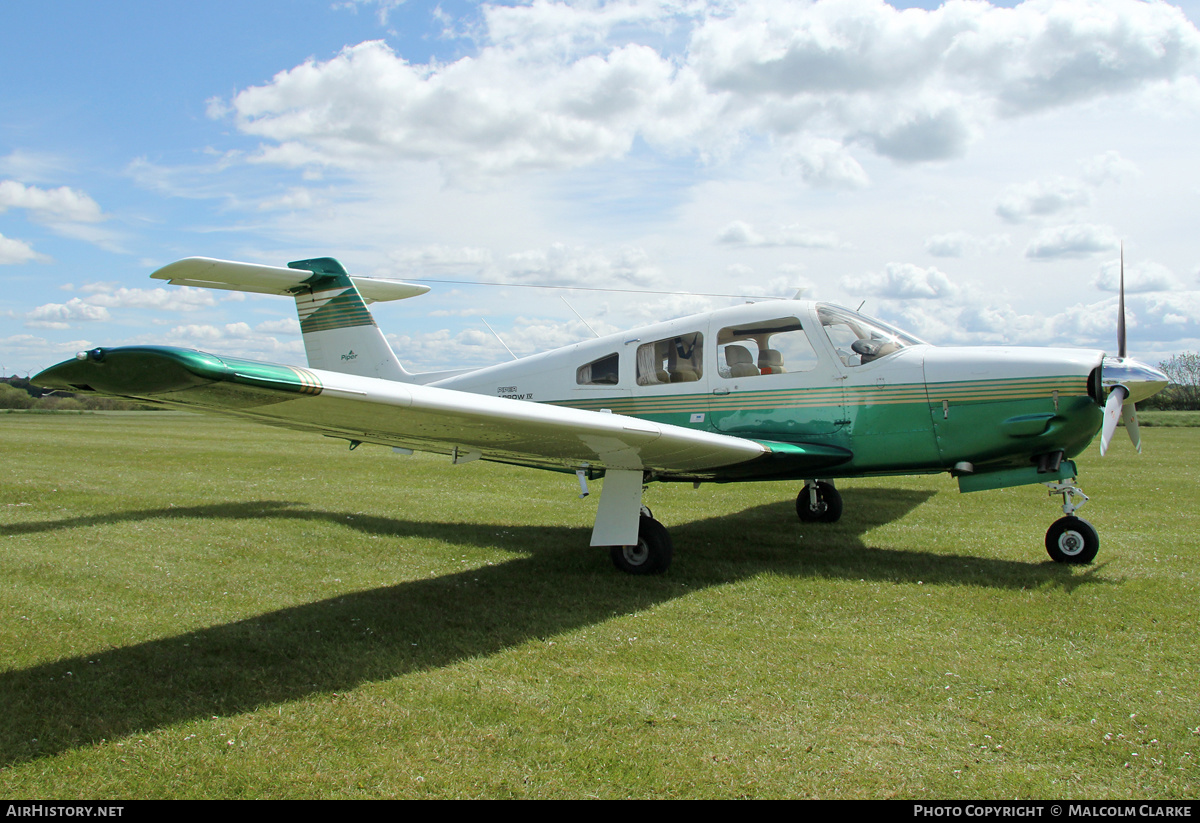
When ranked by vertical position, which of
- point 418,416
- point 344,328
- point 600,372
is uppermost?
point 344,328

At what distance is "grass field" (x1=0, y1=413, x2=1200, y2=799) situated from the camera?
3201 mm

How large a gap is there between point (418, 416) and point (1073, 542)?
606 cm

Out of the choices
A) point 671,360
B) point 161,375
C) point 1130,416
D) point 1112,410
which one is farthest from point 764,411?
point 161,375

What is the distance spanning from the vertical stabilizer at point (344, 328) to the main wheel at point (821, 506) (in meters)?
5.63

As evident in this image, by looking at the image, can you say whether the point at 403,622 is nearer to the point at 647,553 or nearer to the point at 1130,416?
the point at 647,553

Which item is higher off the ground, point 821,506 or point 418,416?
point 418,416

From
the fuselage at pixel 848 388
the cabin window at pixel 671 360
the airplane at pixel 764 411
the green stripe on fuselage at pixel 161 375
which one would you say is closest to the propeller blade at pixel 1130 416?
the airplane at pixel 764 411

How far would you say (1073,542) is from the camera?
6.79m

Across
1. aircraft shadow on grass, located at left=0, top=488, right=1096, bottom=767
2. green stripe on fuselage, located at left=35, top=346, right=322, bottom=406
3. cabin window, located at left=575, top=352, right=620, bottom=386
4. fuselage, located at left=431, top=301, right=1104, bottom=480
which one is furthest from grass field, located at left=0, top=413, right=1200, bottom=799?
cabin window, located at left=575, top=352, right=620, bottom=386

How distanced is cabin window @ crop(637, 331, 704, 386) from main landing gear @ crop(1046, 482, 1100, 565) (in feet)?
11.7

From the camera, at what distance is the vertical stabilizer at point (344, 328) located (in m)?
10.1

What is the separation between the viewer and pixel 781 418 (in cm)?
750

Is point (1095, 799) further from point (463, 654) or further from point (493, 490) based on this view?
point (493, 490)

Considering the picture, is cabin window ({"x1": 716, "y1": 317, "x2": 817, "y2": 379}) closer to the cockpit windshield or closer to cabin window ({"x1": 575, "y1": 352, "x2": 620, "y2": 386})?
the cockpit windshield
